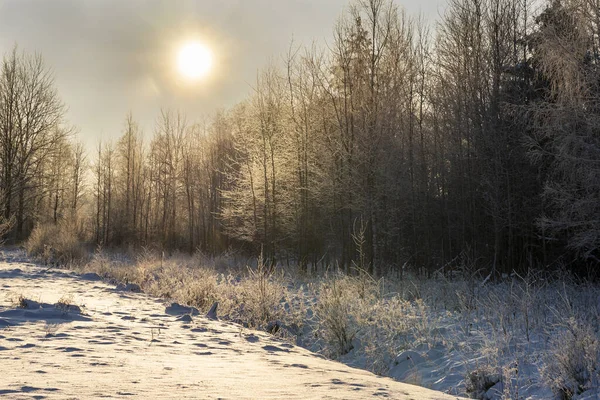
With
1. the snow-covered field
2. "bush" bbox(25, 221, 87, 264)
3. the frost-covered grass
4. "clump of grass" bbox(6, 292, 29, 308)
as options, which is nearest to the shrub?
the frost-covered grass

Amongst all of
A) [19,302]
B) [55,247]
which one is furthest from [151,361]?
[55,247]

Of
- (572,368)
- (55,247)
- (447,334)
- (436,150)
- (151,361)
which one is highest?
(436,150)

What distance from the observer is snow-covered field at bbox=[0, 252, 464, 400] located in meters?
2.97

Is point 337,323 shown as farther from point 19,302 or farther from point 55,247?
point 55,247

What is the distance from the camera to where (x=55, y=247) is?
1786cm

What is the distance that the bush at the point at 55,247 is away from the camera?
666 inches

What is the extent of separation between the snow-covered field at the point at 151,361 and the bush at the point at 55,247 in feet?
34.0

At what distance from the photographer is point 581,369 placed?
14.6 ft

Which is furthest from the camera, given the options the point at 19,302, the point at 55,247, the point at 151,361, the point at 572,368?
the point at 55,247

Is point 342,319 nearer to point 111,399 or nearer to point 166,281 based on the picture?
point 111,399

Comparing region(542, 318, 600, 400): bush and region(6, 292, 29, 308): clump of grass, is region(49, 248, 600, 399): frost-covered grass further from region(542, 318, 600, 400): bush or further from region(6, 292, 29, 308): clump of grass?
region(6, 292, 29, 308): clump of grass

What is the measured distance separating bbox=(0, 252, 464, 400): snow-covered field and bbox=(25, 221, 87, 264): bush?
10.4 m

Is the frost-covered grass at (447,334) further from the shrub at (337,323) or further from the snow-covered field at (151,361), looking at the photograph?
A: the snow-covered field at (151,361)

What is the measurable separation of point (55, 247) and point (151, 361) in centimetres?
1639
